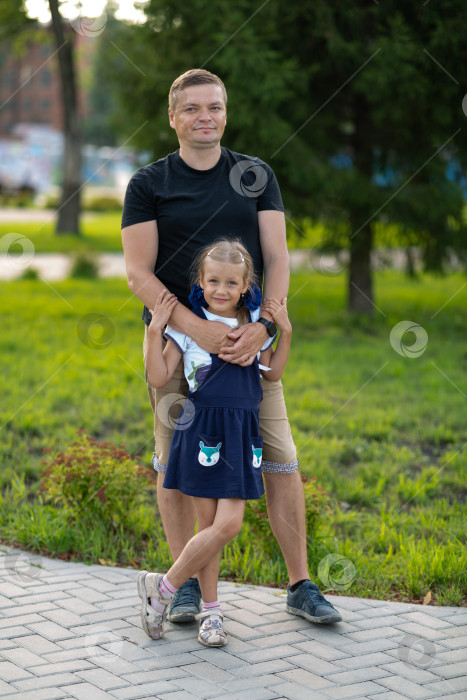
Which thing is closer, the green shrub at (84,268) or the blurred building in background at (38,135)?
the green shrub at (84,268)

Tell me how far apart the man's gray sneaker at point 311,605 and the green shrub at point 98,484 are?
122 cm

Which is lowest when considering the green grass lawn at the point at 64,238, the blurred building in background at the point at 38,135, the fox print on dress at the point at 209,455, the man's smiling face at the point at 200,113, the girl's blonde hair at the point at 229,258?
the fox print on dress at the point at 209,455

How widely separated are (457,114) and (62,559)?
748 centimetres

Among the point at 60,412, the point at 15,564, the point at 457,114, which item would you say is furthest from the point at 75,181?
the point at 15,564

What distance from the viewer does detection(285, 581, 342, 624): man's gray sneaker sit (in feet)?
12.4

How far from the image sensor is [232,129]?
10234 mm

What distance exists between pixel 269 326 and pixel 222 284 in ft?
0.87

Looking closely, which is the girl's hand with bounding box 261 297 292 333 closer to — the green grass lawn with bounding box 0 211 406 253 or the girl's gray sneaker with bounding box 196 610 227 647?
the girl's gray sneaker with bounding box 196 610 227 647

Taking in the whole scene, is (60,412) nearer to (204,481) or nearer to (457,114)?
(204,481)

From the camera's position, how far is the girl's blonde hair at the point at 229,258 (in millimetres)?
3588

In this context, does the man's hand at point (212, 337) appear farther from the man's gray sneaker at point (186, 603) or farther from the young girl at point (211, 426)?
the man's gray sneaker at point (186, 603)

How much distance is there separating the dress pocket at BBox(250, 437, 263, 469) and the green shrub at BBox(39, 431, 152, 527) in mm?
1373

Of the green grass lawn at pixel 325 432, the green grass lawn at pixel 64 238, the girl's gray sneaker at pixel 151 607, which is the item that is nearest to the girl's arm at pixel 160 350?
the girl's gray sneaker at pixel 151 607

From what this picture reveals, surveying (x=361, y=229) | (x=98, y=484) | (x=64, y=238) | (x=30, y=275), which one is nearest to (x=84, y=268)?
(x=30, y=275)
